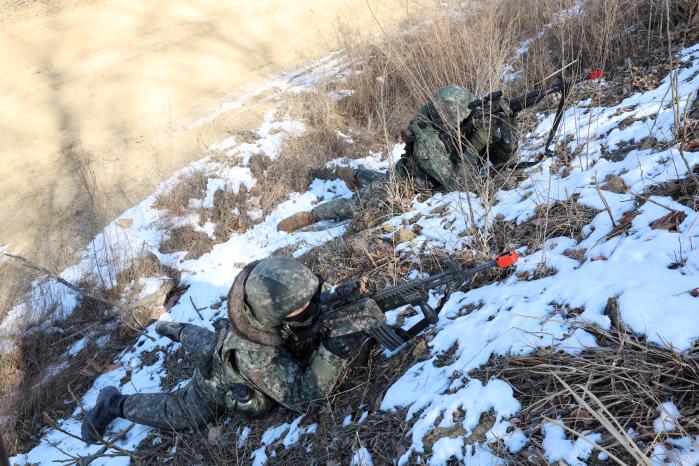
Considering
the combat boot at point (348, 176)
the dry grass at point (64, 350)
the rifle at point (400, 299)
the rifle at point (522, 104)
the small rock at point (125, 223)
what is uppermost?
the rifle at point (522, 104)

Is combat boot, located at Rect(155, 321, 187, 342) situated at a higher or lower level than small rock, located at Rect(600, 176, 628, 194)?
lower

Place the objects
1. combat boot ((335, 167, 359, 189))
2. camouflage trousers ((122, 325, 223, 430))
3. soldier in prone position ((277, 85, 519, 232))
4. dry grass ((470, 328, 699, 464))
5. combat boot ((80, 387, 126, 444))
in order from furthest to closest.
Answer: combat boot ((335, 167, 359, 189)), soldier in prone position ((277, 85, 519, 232)), combat boot ((80, 387, 126, 444)), camouflage trousers ((122, 325, 223, 430)), dry grass ((470, 328, 699, 464))

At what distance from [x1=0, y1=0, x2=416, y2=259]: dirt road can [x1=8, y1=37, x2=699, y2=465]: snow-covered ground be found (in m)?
1.88

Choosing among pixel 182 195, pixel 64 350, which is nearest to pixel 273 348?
pixel 64 350

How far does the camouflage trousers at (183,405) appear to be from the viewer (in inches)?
111

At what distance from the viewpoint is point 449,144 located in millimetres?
4109

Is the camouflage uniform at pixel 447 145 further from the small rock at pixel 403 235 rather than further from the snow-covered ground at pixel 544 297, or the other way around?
the small rock at pixel 403 235

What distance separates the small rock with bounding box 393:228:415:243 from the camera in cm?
344

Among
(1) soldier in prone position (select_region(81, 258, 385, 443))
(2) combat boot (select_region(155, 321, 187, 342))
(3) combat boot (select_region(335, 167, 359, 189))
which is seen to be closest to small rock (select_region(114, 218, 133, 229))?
(2) combat boot (select_region(155, 321, 187, 342))

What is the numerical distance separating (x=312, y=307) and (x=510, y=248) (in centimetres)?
120

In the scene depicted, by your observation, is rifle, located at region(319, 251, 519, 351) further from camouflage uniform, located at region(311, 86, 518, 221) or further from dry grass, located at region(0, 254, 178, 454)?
dry grass, located at region(0, 254, 178, 454)

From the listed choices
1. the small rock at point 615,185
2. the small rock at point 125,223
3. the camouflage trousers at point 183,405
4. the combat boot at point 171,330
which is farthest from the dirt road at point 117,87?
the small rock at point 615,185

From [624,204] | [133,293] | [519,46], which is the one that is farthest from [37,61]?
[624,204]

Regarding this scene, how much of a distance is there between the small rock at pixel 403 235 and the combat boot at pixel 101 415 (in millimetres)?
2182
